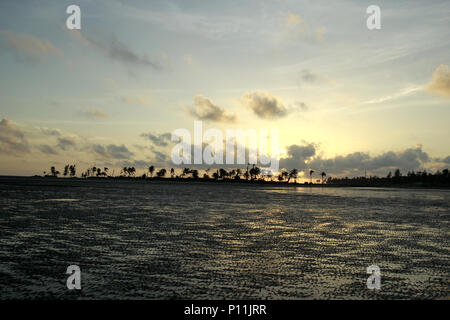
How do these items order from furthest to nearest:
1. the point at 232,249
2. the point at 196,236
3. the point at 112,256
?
the point at 196,236, the point at 232,249, the point at 112,256

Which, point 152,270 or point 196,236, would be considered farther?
point 196,236

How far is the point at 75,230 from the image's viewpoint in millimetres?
30969

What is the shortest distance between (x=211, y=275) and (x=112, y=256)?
7.06 meters
